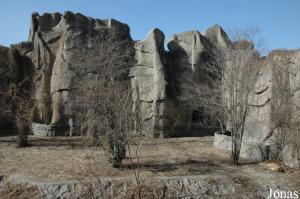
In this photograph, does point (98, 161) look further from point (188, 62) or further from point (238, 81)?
point (188, 62)

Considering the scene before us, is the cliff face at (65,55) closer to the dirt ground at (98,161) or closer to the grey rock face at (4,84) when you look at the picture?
the grey rock face at (4,84)

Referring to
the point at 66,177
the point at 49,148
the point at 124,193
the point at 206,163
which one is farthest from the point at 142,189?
the point at 49,148

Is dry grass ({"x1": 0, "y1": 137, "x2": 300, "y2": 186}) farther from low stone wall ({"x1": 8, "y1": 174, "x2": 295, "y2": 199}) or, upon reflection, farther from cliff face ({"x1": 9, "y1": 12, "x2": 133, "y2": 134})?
cliff face ({"x1": 9, "y1": 12, "x2": 133, "y2": 134})

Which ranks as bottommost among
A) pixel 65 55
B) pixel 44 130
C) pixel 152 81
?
pixel 44 130

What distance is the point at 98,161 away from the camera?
1305cm

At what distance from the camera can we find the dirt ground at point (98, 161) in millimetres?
11571

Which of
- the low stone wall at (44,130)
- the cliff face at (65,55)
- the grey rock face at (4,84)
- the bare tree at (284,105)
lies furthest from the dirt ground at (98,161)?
the grey rock face at (4,84)

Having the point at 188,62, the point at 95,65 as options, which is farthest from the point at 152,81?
the point at 95,65

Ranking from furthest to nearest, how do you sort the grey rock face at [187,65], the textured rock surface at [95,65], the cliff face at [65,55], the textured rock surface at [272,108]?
the grey rock face at [187,65]
the textured rock surface at [95,65]
the cliff face at [65,55]
the textured rock surface at [272,108]

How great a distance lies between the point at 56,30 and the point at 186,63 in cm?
709

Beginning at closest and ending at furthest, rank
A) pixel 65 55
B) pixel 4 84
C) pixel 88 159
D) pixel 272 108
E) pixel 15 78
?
pixel 88 159, pixel 272 108, pixel 65 55, pixel 4 84, pixel 15 78

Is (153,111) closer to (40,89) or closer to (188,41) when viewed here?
(188,41)

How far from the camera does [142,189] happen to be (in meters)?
10.4

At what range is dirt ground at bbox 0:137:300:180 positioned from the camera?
38.0ft
